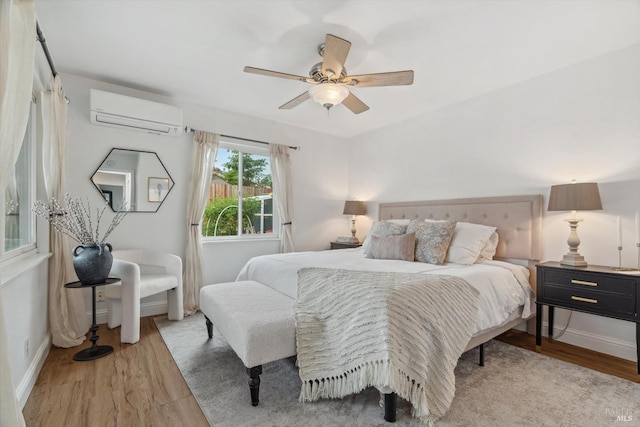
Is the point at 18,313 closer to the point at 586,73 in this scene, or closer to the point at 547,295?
the point at 547,295

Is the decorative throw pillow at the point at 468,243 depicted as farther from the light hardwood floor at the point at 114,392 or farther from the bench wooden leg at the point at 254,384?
the light hardwood floor at the point at 114,392

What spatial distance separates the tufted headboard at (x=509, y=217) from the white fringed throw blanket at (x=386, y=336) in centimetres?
135

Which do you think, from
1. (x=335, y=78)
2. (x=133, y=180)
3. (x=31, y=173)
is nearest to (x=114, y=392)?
(x=31, y=173)

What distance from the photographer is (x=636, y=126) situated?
241cm

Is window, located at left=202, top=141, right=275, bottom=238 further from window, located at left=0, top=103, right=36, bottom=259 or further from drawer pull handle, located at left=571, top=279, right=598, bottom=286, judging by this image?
drawer pull handle, located at left=571, top=279, right=598, bottom=286

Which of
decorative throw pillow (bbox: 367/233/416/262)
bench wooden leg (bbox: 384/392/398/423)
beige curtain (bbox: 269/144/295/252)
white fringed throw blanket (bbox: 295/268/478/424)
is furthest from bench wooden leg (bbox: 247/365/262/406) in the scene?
beige curtain (bbox: 269/144/295/252)

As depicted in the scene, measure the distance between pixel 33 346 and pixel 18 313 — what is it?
0.45 meters

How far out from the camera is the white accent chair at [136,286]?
263 centimetres

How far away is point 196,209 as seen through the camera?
3.62 meters

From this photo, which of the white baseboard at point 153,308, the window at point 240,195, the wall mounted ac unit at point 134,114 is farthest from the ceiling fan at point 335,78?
the white baseboard at point 153,308

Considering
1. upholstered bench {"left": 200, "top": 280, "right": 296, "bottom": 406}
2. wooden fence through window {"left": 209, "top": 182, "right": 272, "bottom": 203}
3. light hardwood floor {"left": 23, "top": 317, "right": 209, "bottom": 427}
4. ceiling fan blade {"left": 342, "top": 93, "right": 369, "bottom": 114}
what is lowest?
light hardwood floor {"left": 23, "top": 317, "right": 209, "bottom": 427}

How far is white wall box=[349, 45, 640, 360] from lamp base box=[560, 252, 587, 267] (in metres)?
0.26

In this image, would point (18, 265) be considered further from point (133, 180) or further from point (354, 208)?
point (354, 208)

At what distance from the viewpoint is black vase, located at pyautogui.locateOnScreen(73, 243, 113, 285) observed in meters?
2.32
